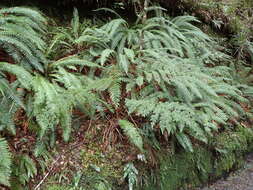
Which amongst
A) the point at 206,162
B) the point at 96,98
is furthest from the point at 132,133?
the point at 206,162

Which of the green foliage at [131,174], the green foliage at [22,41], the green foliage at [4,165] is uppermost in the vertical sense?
the green foliage at [22,41]

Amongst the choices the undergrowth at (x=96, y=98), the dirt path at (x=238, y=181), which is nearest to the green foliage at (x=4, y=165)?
the undergrowth at (x=96, y=98)

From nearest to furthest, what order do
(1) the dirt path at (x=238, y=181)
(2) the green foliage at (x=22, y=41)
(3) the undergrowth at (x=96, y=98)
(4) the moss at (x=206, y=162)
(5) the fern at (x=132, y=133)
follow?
(3) the undergrowth at (x=96, y=98) → (5) the fern at (x=132, y=133) → (2) the green foliage at (x=22, y=41) → (4) the moss at (x=206, y=162) → (1) the dirt path at (x=238, y=181)

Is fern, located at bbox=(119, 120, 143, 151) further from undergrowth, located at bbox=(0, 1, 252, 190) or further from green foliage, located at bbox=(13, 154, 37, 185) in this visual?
green foliage, located at bbox=(13, 154, 37, 185)

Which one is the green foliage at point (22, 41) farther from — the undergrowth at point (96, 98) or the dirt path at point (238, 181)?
the dirt path at point (238, 181)

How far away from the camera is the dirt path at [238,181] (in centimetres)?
450

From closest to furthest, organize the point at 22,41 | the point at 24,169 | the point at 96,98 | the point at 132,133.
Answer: the point at 24,169
the point at 132,133
the point at 96,98
the point at 22,41

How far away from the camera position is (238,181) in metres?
4.68

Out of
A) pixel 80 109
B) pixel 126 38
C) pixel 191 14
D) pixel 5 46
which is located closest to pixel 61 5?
pixel 126 38

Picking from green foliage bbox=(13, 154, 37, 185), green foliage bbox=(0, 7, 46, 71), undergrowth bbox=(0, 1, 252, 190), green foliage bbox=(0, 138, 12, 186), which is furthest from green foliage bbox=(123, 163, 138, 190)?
green foliage bbox=(0, 7, 46, 71)

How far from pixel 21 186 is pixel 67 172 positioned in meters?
0.53

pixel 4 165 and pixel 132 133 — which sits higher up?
pixel 4 165

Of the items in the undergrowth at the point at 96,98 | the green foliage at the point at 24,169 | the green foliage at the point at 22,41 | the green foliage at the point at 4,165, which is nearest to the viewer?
the green foliage at the point at 4,165

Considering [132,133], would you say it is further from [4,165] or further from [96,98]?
[4,165]
